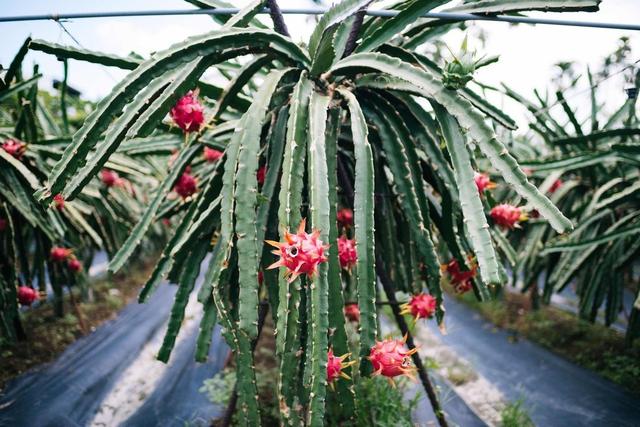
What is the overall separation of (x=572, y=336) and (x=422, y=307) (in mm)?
2771

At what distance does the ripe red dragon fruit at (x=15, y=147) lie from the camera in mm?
2123

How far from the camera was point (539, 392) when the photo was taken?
105 inches

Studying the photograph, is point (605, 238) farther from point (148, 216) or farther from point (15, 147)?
point (15, 147)

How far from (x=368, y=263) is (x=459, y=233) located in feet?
2.26

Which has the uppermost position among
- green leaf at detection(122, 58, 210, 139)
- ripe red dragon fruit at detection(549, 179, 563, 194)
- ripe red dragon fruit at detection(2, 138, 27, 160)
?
ripe red dragon fruit at detection(549, 179, 563, 194)

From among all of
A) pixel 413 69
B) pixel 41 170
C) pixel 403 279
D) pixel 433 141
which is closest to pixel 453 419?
pixel 403 279

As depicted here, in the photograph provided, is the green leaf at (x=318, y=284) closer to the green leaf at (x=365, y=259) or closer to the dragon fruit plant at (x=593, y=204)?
the green leaf at (x=365, y=259)

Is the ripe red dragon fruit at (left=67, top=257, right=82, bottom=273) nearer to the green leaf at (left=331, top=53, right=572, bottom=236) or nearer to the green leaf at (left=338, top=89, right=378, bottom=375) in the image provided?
the green leaf at (left=338, top=89, right=378, bottom=375)

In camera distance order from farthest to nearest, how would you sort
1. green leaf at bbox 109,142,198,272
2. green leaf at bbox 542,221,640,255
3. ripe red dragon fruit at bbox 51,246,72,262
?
ripe red dragon fruit at bbox 51,246,72,262 → green leaf at bbox 542,221,640,255 → green leaf at bbox 109,142,198,272

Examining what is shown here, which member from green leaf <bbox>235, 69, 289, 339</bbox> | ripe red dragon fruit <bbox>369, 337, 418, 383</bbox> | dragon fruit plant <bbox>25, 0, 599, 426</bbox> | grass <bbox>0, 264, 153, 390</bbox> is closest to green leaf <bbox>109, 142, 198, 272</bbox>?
dragon fruit plant <bbox>25, 0, 599, 426</bbox>

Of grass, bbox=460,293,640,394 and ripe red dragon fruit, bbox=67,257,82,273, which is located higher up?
ripe red dragon fruit, bbox=67,257,82,273

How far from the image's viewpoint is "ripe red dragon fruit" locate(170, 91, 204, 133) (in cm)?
137

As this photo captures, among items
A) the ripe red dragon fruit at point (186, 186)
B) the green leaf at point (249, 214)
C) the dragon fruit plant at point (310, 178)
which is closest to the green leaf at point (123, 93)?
the dragon fruit plant at point (310, 178)

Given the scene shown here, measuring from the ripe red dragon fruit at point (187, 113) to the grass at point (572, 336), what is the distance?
3.16m
